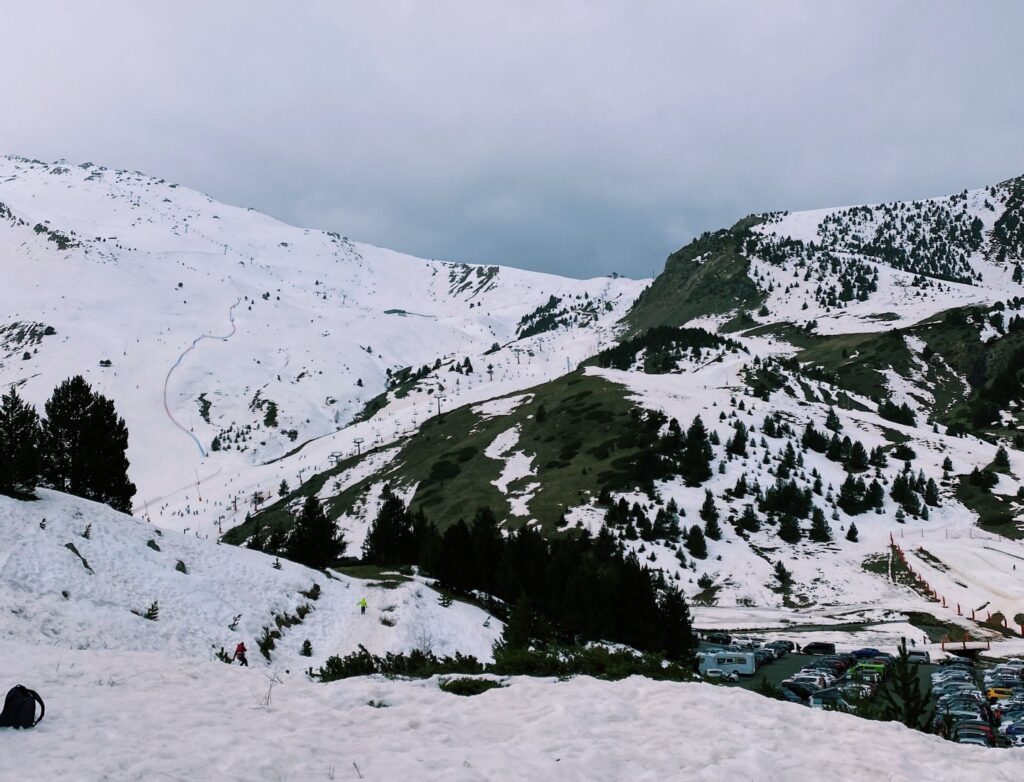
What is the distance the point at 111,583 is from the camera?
77.2ft

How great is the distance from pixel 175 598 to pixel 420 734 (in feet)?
61.9

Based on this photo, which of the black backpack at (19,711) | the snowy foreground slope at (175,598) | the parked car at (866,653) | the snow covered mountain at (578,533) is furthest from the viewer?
the parked car at (866,653)

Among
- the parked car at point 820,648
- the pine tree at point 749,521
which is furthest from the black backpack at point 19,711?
the pine tree at point 749,521

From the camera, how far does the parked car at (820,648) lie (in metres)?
51.9

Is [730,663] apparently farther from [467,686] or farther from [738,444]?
[738,444]

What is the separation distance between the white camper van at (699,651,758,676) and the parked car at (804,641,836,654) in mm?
12776

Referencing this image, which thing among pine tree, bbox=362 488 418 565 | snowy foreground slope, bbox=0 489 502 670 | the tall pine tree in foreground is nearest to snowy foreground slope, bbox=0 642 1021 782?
snowy foreground slope, bbox=0 489 502 670

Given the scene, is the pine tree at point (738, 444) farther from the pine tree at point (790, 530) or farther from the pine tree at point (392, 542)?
the pine tree at point (392, 542)

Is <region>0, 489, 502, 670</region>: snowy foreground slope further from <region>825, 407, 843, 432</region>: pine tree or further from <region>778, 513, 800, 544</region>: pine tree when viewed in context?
<region>825, 407, 843, 432</region>: pine tree

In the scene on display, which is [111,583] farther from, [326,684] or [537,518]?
[537,518]

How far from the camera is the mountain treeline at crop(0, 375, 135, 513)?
37.5m

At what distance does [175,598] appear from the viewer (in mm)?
25312

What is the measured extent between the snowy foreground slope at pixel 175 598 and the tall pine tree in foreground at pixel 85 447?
1349 cm

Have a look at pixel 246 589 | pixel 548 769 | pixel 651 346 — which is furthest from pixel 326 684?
pixel 651 346
